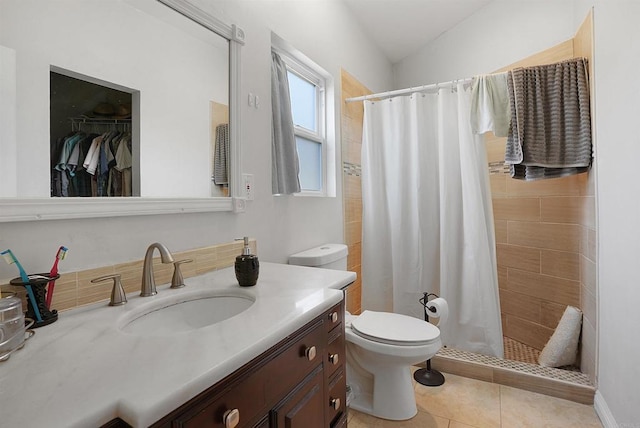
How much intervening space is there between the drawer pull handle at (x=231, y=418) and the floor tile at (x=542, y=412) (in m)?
1.57

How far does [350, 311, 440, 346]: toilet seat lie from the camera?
1.57 metres

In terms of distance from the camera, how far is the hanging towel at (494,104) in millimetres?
1980

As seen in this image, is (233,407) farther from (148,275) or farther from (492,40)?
(492,40)

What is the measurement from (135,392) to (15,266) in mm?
587

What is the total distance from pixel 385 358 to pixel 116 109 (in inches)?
59.6

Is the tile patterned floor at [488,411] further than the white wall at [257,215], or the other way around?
the tile patterned floor at [488,411]

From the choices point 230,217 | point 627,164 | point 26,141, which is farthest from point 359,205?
point 26,141

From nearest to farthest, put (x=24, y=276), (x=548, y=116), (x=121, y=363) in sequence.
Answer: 1. (x=121, y=363)
2. (x=24, y=276)
3. (x=548, y=116)

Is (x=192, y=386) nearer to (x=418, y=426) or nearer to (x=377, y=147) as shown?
(x=418, y=426)

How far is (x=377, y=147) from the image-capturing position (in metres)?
2.50

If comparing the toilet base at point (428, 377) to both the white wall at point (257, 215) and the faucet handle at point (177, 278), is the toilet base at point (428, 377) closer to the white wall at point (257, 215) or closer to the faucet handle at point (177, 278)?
the white wall at point (257, 215)

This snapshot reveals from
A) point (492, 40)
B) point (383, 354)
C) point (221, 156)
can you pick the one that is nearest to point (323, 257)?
point (383, 354)

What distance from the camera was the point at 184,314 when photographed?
1.07 meters

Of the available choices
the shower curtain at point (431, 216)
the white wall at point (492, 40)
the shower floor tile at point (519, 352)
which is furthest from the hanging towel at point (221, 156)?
the white wall at point (492, 40)
